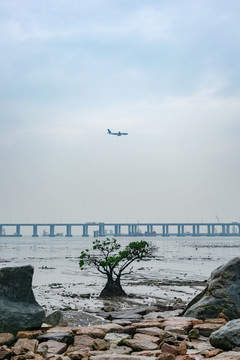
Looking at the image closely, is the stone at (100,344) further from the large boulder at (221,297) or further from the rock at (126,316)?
the large boulder at (221,297)

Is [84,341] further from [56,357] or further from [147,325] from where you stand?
[147,325]

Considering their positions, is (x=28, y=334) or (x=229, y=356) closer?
(x=229, y=356)

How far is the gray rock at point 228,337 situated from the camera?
10359 mm

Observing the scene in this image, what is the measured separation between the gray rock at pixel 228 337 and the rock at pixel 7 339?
503 cm

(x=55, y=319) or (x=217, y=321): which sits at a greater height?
(x=217, y=321)

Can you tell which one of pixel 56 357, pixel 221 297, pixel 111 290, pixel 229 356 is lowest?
pixel 111 290

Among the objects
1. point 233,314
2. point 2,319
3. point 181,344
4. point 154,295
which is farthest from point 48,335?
point 154,295

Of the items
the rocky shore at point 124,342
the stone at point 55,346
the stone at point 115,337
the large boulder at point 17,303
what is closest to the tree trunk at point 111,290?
the rocky shore at point 124,342


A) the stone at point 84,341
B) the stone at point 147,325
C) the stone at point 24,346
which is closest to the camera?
the stone at point 24,346

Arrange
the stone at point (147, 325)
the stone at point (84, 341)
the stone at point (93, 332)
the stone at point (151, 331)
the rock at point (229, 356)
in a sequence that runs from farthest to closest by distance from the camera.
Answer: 1. the stone at point (147, 325)
2. the stone at point (151, 331)
3. the stone at point (93, 332)
4. the stone at point (84, 341)
5. the rock at point (229, 356)

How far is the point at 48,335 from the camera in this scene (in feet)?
38.2

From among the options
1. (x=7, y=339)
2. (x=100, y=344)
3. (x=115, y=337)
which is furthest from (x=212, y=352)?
(x=7, y=339)

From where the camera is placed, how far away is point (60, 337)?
11.3 m

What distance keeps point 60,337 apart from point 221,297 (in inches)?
221
